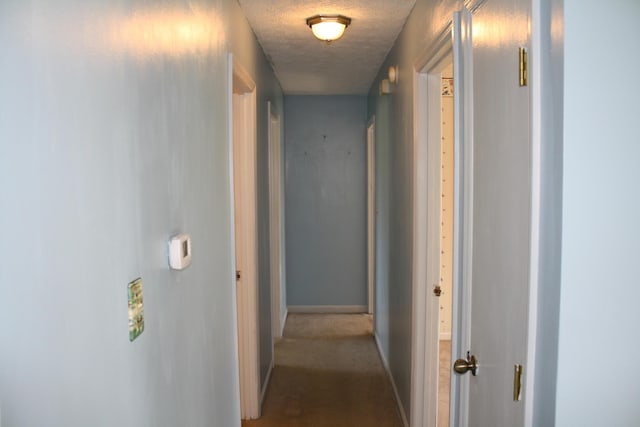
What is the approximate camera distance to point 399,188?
323 cm

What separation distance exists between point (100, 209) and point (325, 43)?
2.73m

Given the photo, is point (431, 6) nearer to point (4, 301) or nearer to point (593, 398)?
point (593, 398)

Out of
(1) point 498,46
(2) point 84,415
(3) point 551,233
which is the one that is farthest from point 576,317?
(2) point 84,415

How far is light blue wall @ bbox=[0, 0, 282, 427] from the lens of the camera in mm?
684

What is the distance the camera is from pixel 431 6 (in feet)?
7.29

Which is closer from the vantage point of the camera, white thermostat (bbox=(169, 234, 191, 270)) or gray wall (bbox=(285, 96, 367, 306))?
white thermostat (bbox=(169, 234, 191, 270))

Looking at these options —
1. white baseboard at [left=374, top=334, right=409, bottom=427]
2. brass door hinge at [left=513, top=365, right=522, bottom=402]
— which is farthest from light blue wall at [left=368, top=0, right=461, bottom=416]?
→ brass door hinge at [left=513, top=365, right=522, bottom=402]

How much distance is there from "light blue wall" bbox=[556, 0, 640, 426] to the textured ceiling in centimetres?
171

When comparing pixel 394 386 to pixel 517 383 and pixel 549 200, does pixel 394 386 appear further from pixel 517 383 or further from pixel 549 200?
pixel 549 200

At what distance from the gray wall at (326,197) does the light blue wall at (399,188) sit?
1.19 m

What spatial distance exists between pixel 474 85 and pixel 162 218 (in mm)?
1059

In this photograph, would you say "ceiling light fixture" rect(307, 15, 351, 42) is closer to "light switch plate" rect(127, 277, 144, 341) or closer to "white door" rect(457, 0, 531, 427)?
"white door" rect(457, 0, 531, 427)

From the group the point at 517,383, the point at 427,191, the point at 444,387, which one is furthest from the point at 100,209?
the point at 444,387

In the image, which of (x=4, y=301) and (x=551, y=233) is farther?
(x=551, y=233)
